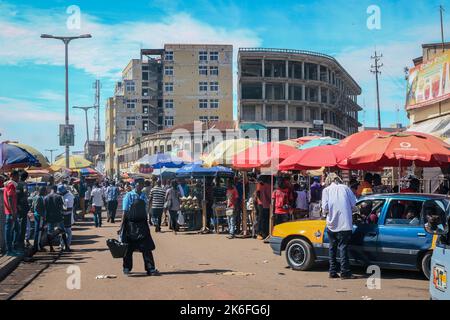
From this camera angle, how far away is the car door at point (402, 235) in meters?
9.48

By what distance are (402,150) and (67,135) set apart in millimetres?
25970

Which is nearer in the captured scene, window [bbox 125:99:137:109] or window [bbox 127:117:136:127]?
window [bbox 125:99:137:109]

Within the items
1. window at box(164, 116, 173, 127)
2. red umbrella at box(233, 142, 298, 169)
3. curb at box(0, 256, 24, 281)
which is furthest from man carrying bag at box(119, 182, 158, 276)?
window at box(164, 116, 173, 127)

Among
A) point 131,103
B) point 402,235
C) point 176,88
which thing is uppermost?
point 176,88

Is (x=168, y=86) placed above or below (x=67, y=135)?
above

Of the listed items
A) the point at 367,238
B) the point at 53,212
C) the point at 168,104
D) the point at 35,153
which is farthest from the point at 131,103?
the point at 367,238

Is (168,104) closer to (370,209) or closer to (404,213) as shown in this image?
(370,209)

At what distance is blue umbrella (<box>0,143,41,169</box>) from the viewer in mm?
15398

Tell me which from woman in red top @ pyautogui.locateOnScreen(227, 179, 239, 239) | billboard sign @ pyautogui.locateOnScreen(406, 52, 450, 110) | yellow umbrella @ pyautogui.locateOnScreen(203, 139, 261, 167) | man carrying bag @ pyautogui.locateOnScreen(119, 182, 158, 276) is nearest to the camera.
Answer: man carrying bag @ pyautogui.locateOnScreen(119, 182, 158, 276)

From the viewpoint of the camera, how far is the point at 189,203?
20359mm

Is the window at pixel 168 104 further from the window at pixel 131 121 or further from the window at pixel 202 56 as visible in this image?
the window at pixel 202 56

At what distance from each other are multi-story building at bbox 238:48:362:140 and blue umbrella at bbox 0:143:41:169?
63.2m

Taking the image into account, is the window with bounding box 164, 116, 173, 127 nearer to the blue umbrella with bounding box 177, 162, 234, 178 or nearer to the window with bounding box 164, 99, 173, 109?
the window with bounding box 164, 99, 173, 109

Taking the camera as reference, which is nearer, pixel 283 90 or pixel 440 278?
pixel 440 278
